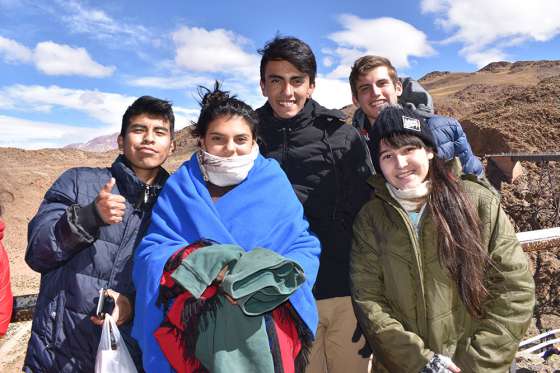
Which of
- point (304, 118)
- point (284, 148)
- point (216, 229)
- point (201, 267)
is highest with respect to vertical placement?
point (304, 118)

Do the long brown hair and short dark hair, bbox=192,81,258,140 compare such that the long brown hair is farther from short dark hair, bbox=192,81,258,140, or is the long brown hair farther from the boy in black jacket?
short dark hair, bbox=192,81,258,140

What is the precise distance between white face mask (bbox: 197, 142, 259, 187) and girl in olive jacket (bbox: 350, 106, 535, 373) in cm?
62

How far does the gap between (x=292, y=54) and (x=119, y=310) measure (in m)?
1.55

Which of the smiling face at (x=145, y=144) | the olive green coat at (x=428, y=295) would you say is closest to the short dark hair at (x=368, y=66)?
the olive green coat at (x=428, y=295)

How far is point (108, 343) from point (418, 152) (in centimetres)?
158

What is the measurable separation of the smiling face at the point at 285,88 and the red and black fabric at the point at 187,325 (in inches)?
41.0

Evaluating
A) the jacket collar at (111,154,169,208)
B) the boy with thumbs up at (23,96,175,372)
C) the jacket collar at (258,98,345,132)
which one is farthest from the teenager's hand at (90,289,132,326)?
the jacket collar at (258,98,345,132)

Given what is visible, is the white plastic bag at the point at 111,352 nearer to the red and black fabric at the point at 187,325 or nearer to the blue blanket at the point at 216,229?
the blue blanket at the point at 216,229

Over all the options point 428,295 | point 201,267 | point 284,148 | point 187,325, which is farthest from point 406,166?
point 187,325

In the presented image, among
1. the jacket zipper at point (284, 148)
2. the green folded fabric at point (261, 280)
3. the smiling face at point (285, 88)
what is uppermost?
the smiling face at point (285, 88)

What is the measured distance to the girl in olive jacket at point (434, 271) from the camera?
1821 mm

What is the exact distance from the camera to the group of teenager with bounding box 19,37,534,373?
1.60m

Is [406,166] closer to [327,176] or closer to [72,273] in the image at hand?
[327,176]

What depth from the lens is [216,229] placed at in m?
1.74
